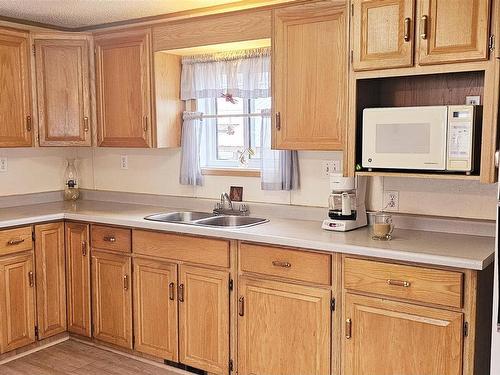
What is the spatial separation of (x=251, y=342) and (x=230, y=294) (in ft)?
0.91

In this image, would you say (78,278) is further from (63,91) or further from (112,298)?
(63,91)

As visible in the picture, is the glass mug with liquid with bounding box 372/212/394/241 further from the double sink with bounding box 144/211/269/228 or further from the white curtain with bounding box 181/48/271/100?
the white curtain with bounding box 181/48/271/100

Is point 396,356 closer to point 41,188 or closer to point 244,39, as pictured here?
point 244,39

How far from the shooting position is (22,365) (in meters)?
3.54

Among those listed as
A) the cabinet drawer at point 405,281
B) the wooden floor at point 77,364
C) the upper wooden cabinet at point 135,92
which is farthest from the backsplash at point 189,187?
the wooden floor at point 77,364

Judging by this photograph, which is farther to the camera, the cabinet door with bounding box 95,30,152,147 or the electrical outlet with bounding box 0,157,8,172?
the electrical outlet with bounding box 0,157,8,172

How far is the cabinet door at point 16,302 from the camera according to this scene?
3527 millimetres

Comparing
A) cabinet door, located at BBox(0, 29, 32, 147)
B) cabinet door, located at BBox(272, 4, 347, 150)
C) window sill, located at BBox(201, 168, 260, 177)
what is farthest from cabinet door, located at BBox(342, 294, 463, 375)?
cabinet door, located at BBox(0, 29, 32, 147)

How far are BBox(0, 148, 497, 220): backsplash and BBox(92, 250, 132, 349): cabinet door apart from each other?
740mm

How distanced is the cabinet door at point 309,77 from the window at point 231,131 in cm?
46

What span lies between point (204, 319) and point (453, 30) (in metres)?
1.98

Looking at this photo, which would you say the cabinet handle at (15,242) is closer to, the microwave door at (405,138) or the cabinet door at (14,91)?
the cabinet door at (14,91)

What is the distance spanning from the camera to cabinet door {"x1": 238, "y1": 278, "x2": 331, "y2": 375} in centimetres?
284

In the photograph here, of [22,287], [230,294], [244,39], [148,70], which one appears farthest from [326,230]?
[22,287]
